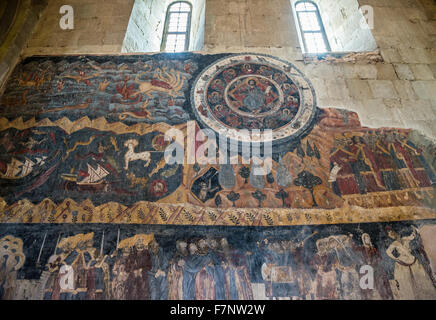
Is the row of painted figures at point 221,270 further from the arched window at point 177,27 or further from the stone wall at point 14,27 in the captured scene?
the arched window at point 177,27

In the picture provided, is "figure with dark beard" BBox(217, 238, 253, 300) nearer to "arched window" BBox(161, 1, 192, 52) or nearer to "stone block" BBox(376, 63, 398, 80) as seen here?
"stone block" BBox(376, 63, 398, 80)

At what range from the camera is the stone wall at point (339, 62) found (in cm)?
584

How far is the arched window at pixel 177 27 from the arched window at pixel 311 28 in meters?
3.11

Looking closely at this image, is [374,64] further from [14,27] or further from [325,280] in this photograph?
[14,27]

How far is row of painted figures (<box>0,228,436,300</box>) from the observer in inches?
158

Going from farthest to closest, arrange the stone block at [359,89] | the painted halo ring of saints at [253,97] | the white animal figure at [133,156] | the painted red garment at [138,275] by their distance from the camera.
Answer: the stone block at [359,89]
the painted halo ring of saints at [253,97]
the white animal figure at [133,156]
the painted red garment at [138,275]

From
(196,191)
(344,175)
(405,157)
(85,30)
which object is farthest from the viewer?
(85,30)

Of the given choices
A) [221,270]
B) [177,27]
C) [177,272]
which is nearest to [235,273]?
[221,270]

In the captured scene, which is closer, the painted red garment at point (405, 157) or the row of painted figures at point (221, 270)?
the row of painted figures at point (221, 270)

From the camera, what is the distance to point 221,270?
4191 millimetres

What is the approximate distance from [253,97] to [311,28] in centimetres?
382

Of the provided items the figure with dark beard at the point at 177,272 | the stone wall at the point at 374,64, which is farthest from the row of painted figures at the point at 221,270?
the stone wall at the point at 374,64

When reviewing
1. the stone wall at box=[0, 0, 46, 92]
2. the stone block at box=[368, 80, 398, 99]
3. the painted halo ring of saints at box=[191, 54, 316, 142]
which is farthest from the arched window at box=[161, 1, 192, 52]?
the stone block at box=[368, 80, 398, 99]
